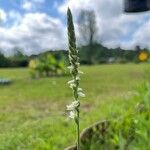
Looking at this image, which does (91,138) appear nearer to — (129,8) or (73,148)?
(73,148)

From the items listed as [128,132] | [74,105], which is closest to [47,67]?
[128,132]

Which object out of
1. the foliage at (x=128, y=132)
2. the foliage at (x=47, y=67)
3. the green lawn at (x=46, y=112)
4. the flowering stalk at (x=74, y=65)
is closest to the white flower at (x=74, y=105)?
the flowering stalk at (x=74, y=65)

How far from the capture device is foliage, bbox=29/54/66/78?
15203 mm

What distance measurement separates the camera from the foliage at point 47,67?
1520cm

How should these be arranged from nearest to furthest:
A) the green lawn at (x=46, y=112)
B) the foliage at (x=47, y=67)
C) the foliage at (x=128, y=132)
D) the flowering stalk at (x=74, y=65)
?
the flowering stalk at (x=74, y=65)
the foliage at (x=128, y=132)
the green lawn at (x=46, y=112)
the foliage at (x=47, y=67)

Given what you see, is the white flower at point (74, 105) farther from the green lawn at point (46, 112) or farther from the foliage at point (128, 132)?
the green lawn at point (46, 112)

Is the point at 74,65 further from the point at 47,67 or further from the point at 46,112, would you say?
the point at 47,67

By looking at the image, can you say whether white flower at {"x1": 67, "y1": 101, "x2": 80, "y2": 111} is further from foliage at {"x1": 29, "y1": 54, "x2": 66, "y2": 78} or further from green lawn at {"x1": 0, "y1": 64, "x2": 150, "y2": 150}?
foliage at {"x1": 29, "y1": 54, "x2": 66, "y2": 78}

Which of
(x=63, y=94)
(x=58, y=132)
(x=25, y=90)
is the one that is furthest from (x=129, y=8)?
(x=25, y=90)

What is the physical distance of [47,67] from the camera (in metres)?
15.3

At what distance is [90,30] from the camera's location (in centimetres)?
2927

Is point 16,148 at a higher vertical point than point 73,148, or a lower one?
lower

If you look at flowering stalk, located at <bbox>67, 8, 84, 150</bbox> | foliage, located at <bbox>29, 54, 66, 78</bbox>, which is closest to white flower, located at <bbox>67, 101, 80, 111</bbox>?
flowering stalk, located at <bbox>67, 8, 84, 150</bbox>

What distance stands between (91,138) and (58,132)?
88.5 inches
